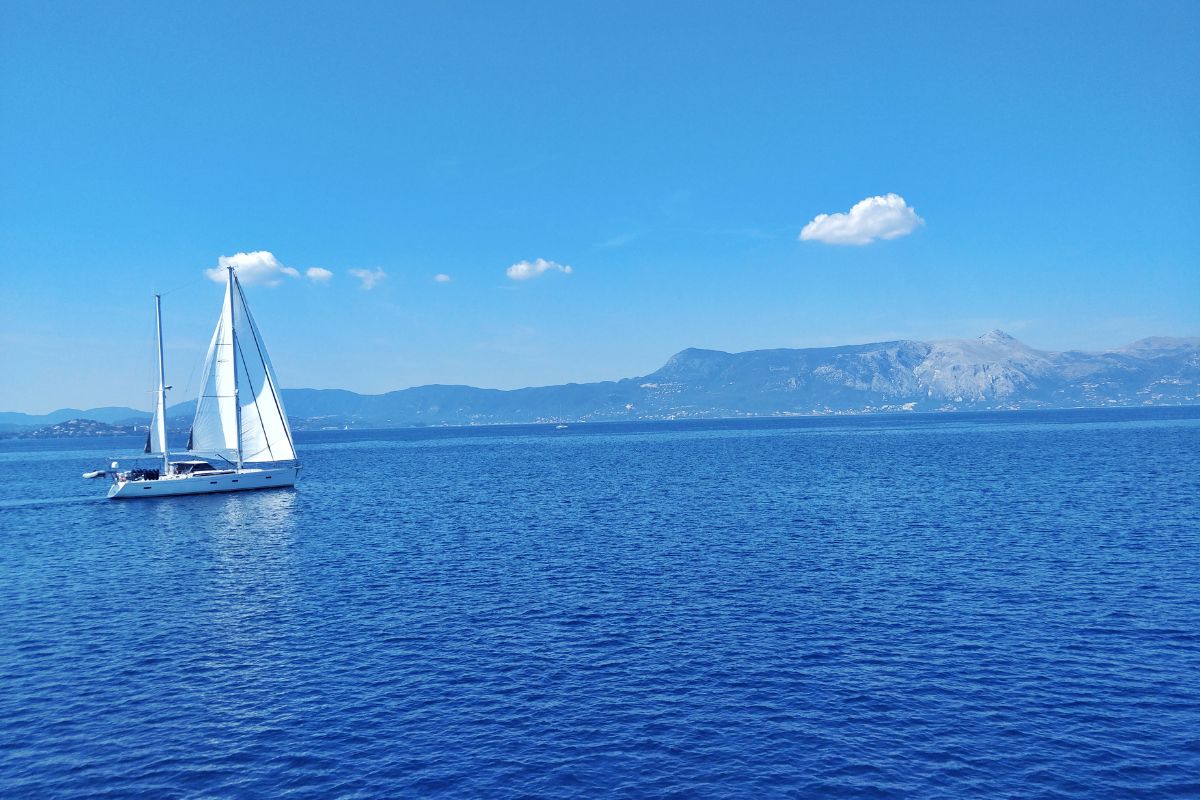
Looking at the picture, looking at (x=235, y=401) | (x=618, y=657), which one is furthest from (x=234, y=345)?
(x=618, y=657)

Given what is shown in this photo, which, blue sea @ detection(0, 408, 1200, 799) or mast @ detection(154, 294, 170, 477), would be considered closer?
blue sea @ detection(0, 408, 1200, 799)

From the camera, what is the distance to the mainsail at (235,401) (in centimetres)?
9862

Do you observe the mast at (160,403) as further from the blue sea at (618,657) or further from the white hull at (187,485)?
the blue sea at (618,657)

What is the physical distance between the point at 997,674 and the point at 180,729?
1333 inches

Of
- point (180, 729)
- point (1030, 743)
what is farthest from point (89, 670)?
point (1030, 743)

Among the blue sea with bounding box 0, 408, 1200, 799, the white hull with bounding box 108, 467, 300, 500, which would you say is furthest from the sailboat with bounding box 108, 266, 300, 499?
the blue sea with bounding box 0, 408, 1200, 799

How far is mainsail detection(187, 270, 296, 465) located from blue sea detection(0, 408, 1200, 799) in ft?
89.7

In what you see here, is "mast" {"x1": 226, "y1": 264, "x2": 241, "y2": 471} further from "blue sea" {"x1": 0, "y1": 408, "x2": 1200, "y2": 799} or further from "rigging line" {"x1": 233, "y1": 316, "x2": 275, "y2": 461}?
"blue sea" {"x1": 0, "y1": 408, "x2": 1200, "y2": 799}

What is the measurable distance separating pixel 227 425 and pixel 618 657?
85671 millimetres

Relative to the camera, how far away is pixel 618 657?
110ft

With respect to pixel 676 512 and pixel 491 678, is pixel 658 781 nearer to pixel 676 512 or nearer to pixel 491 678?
pixel 491 678

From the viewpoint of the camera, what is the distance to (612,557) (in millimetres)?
55406

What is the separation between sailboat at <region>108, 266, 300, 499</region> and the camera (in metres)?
98.8

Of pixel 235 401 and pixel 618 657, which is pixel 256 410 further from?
pixel 618 657
